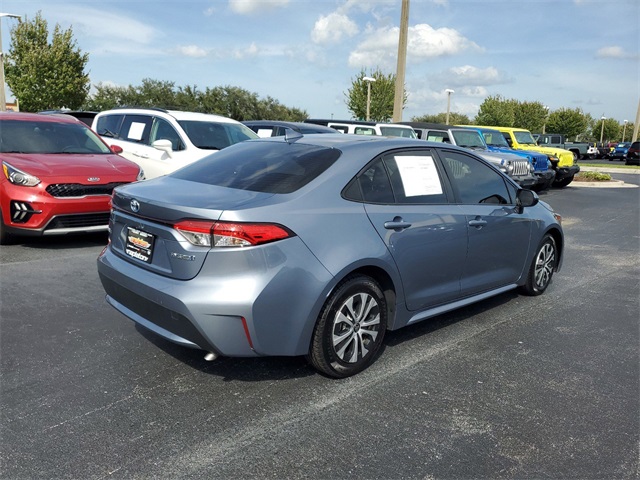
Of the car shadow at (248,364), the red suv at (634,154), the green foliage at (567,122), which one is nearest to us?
the car shadow at (248,364)

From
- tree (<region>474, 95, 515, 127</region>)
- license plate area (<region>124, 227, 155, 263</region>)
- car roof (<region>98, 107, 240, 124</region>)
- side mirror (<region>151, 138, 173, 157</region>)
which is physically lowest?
license plate area (<region>124, 227, 155, 263</region>)

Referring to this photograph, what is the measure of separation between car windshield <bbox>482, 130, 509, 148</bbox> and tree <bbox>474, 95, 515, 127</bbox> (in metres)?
40.9

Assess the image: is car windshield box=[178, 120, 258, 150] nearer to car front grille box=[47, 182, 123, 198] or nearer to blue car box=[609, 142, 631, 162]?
car front grille box=[47, 182, 123, 198]

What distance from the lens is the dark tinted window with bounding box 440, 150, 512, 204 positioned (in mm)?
4543

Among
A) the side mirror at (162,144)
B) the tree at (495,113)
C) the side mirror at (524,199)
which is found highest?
the tree at (495,113)

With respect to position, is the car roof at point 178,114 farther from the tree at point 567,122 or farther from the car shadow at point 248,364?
the tree at point 567,122

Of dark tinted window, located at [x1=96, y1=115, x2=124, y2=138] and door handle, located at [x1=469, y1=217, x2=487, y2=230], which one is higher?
dark tinted window, located at [x1=96, y1=115, x2=124, y2=138]

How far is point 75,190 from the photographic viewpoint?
6.85 m

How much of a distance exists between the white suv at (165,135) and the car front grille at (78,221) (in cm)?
209

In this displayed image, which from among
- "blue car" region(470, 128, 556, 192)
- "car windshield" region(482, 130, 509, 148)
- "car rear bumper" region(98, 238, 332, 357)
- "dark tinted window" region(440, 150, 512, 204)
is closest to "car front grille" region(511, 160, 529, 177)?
"blue car" region(470, 128, 556, 192)

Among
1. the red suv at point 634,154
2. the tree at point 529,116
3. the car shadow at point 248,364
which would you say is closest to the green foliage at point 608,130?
the tree at point 529,116

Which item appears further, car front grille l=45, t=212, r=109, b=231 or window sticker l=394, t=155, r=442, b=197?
car front grille l=45, t=212, r=109, b=231

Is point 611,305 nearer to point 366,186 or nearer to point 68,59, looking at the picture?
point 366,186

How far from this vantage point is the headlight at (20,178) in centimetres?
667
